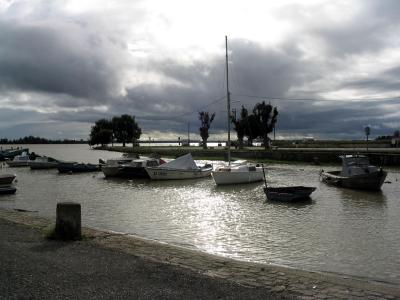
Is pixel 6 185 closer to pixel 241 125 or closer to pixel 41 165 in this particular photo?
pixel 41 165

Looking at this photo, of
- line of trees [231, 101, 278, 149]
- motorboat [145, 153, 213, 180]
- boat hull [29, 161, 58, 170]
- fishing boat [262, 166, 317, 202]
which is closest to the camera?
fishing boat [262, 166, 317, 202]

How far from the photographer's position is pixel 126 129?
189125 mm

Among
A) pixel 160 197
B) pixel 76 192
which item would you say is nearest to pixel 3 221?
pixel 160 197

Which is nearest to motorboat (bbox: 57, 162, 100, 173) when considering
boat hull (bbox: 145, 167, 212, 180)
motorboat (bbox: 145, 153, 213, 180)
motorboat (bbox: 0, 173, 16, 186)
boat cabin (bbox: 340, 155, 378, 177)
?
motorboat (bbox: 145, 153, 213, 180)

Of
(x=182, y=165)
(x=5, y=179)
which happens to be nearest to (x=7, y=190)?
(x=5, y=179)

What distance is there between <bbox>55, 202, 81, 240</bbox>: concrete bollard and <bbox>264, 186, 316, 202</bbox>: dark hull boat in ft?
58.1

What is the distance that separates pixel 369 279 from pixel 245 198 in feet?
63.8

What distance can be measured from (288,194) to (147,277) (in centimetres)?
2006

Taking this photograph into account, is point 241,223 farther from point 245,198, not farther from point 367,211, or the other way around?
point 245,198

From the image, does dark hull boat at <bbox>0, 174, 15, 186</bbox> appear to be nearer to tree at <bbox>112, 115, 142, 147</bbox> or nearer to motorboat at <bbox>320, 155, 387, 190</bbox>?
motorboat at <bbox>320, 155, 387, 190</bbox>

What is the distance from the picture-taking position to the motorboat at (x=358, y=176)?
110 ft

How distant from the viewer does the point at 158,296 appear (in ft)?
23.6

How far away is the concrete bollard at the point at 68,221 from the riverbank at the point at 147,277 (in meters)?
0.56

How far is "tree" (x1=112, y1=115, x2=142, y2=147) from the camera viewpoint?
18825 centimetres
